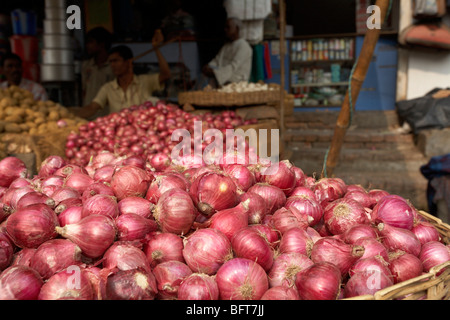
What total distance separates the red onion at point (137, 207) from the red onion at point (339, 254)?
61cm

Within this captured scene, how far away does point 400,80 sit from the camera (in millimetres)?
7008

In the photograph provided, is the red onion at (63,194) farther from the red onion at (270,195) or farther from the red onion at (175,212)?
the red onion at (270,195)

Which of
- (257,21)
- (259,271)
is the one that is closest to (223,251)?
(259,271)

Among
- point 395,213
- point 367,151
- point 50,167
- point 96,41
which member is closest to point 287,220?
point 395,213

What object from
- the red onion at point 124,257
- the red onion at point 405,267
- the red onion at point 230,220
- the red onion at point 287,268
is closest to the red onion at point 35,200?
the red onion at point 124,257

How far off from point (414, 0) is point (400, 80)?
1316 mm

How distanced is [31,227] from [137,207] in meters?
0.35

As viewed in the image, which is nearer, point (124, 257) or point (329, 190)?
point (124, 257)

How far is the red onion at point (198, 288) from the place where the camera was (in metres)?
1.12

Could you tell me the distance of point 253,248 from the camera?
4.08 feet

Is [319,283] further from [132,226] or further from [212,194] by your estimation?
[132,226]

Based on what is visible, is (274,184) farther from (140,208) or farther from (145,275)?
(145,275)

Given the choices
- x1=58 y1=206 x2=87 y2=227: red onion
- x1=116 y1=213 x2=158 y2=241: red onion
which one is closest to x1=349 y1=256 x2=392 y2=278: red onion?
x1=116 y1=213 x2=158 y2=241: red onion

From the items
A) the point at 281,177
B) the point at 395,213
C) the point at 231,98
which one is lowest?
the point at 395,213
